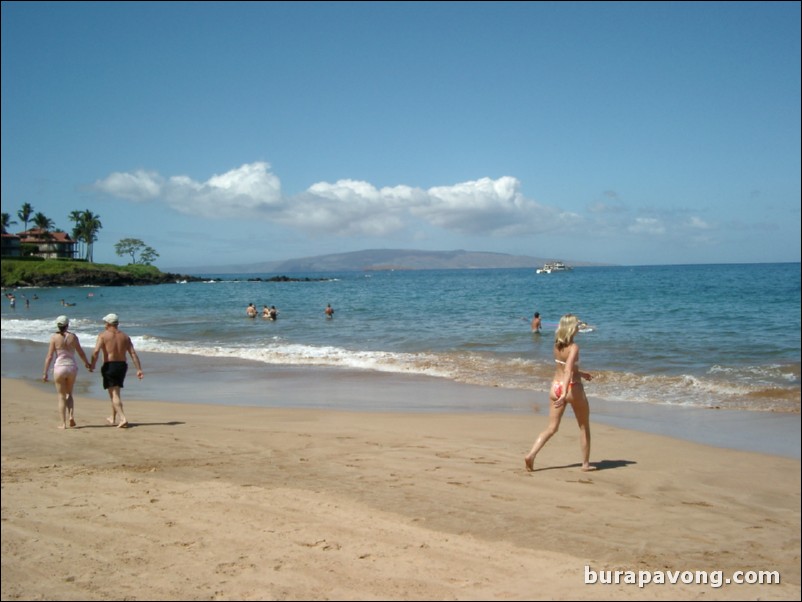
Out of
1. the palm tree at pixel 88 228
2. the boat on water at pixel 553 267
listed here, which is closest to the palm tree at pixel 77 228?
the palm tree at pixel 88 228

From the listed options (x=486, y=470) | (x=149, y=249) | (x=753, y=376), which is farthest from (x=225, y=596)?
(x=149, y=249)

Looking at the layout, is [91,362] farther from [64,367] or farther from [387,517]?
[387,517]

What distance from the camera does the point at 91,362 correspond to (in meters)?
9.90

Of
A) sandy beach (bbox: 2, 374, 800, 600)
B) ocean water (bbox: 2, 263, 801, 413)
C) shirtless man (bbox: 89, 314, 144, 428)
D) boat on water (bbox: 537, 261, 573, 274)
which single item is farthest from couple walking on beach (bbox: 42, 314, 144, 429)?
boat on water (bbox: 537, 261, 573, 274)

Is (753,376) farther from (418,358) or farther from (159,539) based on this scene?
(159,539)

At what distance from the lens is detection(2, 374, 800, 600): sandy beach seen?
13.5 ft

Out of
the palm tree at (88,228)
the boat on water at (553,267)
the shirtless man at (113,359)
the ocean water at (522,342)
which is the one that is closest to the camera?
the shirtless man at (113,359)

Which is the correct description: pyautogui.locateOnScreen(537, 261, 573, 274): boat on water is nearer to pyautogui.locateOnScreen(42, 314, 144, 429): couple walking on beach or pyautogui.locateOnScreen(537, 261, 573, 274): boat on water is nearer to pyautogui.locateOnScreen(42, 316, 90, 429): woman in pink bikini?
pyautogui.locateOnScreen(42, 314, 144, 429): couple walking on beach

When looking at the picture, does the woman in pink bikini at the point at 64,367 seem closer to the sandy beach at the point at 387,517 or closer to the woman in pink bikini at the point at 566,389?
the sandy beach at the point at 387,517

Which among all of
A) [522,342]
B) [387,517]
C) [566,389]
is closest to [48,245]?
[522,342]

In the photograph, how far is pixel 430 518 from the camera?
540cm

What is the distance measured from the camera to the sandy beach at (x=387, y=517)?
4117 mm

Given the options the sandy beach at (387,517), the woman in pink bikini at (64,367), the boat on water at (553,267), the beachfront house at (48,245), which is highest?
the boat on water at (553,267)

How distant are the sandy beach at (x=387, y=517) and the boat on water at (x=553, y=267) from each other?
12895cm
